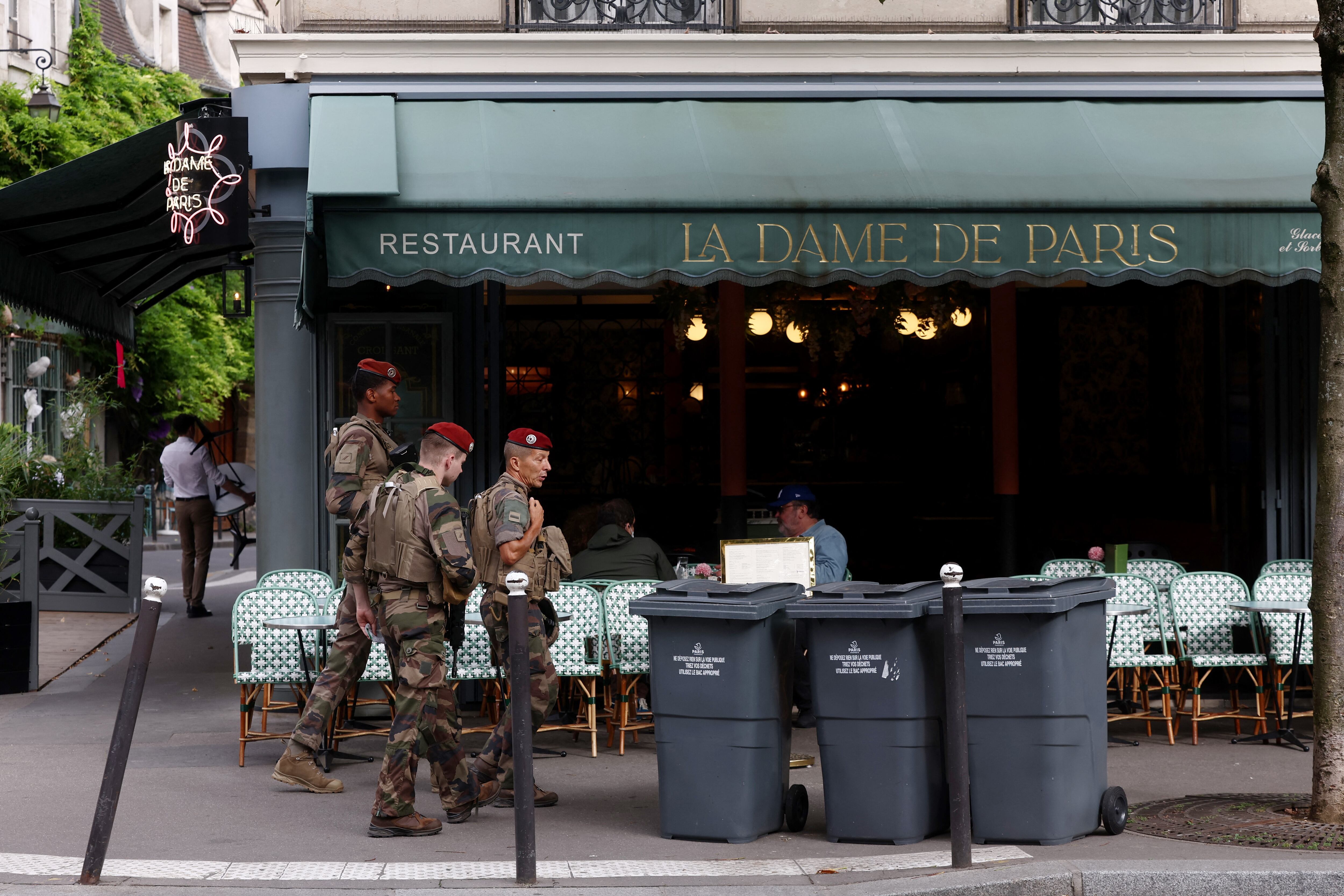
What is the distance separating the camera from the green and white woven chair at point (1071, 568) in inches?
372

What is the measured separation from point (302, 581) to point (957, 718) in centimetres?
473

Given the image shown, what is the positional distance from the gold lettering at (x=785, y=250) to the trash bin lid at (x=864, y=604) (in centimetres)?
274

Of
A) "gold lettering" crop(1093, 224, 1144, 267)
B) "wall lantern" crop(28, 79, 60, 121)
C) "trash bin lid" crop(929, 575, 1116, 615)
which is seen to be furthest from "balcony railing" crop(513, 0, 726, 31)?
"wall lantern" crop(28, 79, 60, 121)

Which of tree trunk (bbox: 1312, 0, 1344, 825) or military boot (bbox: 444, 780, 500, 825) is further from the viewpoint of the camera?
military boot (bbox: 444, 780, 500, 825)

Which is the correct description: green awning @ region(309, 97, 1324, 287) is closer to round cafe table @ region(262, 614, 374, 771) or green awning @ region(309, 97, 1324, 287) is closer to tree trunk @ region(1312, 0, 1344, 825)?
round cafe table @ region(262, 614, 374, 771)

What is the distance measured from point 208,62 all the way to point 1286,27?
3430 cm

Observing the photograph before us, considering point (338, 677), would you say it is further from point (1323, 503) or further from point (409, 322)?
point (1323, 503)

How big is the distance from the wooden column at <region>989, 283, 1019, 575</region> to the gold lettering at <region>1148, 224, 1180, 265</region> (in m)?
3.04

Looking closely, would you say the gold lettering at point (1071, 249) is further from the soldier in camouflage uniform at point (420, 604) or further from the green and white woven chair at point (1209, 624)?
the soldier in camouflage uniform at point (420, 604)

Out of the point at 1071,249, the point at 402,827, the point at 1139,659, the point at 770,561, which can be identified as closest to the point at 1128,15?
the point at 1071,249

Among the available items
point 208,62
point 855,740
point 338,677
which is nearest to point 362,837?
point 338,677

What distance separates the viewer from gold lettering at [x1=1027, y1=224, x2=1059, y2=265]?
872cm

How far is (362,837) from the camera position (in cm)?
649

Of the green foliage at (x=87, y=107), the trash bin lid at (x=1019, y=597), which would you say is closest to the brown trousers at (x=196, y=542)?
the trash bin lid at (x=1019, y=597)
